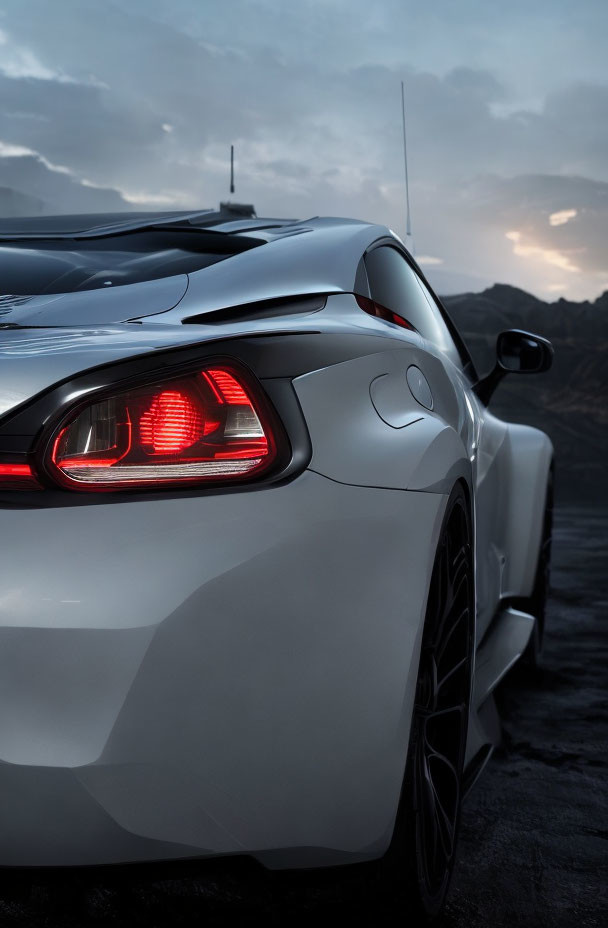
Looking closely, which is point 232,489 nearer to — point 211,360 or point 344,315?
point 211,360

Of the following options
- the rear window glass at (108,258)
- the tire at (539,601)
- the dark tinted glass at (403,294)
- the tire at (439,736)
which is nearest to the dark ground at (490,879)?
the tire at (439,736)

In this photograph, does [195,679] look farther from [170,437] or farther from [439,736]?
[439,736]

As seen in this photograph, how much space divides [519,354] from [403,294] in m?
1.05

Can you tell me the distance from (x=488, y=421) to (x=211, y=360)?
6.63 ft

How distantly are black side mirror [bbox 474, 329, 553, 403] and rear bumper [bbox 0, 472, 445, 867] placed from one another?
2.33 m

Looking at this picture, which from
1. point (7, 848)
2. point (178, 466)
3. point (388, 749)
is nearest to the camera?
point (7, 848)

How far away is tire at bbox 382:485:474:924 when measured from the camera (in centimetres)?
171

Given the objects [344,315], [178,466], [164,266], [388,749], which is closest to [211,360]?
[178,466]

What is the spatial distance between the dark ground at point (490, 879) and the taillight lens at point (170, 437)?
550 millimetres

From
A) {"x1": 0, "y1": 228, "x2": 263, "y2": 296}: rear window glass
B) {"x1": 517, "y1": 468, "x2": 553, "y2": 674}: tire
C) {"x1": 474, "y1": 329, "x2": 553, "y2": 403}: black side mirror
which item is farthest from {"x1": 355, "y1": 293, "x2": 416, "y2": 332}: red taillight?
{"x1": 517, "y1": 468, "x2": 553, "y2": 674}: tire

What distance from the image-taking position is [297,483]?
1.45 meters

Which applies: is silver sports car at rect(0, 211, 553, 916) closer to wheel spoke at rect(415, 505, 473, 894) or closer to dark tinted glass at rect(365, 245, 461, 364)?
wheel spoke at rect(415, 505, 473, 894)

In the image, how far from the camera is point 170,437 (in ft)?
4.75

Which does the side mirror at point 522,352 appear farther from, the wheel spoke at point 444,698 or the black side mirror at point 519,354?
the wheel spoke at point 444,698
